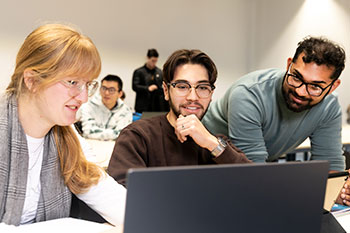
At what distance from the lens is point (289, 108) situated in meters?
1.74

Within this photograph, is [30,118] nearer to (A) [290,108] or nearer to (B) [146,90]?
(A) [290,108]

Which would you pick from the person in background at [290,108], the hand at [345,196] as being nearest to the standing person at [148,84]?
the person in background at [290,108]

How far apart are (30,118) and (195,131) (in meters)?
0.61

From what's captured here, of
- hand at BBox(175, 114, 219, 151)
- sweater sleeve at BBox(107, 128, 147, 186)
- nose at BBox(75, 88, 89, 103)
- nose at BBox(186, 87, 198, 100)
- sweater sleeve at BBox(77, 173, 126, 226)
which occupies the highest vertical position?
nose at BBox(186, 87, 198, 100)

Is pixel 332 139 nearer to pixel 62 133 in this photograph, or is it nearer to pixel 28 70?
pixel 62 133

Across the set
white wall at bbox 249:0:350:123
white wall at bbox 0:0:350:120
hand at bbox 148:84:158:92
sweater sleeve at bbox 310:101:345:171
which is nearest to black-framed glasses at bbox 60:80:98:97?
sweater sleeve at bbox 310:101:345:171

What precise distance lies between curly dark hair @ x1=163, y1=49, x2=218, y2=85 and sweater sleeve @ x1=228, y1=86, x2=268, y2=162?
247 mm

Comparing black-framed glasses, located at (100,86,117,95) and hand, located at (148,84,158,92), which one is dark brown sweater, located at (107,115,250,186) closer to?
black-framed glasses, located at (100,86,117,95)

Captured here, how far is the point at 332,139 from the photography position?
191 centimetres

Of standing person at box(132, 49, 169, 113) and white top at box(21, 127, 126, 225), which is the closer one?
white top at box(21, 127, 126, 225)

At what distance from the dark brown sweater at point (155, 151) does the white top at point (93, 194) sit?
0.08 metres

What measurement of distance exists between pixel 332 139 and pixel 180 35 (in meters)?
5.57

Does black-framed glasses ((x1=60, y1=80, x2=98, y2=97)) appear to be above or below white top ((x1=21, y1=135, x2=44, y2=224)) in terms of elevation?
above

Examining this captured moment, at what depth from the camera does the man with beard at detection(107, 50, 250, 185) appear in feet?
4.70
